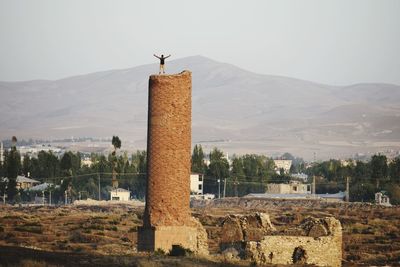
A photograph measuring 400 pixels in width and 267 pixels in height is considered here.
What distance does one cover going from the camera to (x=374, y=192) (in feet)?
310

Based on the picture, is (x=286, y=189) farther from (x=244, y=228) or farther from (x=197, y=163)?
(x=244, y=228)

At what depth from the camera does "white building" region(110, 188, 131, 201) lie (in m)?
98.2

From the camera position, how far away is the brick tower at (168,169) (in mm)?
31422

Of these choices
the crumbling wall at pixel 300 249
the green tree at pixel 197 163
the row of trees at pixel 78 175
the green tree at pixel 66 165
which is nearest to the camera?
the crumbling wall at pixel 300 249

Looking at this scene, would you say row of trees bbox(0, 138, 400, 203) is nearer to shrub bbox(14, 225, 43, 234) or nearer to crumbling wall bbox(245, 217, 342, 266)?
shrub bbox(14, 225, 43, 234)

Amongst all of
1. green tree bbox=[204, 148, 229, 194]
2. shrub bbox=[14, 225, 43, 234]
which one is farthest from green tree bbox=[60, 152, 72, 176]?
shrub bbox=[14, 225, 43, 234]

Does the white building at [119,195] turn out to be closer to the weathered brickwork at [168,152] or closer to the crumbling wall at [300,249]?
the crumbling wall at [300,249]

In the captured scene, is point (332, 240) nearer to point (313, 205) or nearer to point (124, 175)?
point (313, 205)

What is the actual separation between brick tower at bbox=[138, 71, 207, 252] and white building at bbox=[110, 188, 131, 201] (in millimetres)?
66342

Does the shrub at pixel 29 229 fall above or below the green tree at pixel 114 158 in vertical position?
below

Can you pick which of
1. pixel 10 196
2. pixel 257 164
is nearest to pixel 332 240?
pixel 10 196

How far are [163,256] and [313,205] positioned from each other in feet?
178

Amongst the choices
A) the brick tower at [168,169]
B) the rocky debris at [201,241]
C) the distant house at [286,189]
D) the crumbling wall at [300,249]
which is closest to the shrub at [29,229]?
the rocky debris at [201,241]

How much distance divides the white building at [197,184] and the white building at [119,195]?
7.43 metres
